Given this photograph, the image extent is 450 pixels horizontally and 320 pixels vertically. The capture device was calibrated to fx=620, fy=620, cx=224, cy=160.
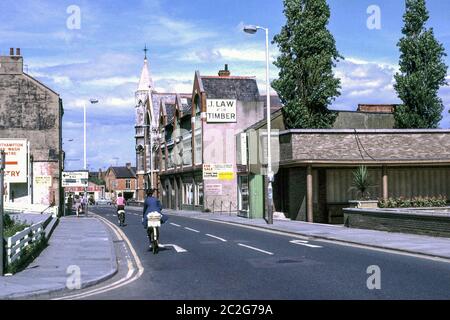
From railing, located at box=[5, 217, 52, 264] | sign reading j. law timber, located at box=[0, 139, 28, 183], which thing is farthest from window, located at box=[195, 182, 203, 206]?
railing, located at box=[5, 217, 52, 264]

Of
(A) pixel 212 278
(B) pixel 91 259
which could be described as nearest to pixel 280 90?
(B) pixel 91 259

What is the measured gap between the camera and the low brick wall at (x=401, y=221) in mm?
20812

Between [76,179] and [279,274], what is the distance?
131 feet

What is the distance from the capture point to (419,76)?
139ft

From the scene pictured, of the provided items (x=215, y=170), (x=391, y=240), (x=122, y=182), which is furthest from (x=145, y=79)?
(x=391, y=240)

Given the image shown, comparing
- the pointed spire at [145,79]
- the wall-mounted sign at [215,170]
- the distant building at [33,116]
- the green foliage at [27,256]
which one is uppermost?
the pointed spire at [145,79]

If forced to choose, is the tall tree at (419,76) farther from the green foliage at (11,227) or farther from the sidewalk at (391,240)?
the green foliage at (11,227)

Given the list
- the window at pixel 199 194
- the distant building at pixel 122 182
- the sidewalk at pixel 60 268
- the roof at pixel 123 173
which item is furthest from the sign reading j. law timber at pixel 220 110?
the roof at pixel 123 173

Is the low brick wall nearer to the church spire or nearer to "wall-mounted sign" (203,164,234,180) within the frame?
"wall-mounted sign" (203,164,234,180)

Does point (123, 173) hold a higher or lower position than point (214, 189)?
higher

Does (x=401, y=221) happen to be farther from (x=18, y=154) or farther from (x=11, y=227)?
(x=18, y=154)

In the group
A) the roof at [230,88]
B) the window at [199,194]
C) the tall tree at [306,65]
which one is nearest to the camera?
the tall tree at [306,65]

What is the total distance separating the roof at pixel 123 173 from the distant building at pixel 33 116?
86909mm
